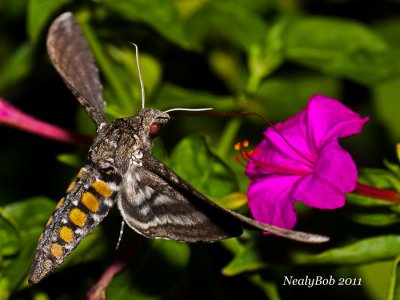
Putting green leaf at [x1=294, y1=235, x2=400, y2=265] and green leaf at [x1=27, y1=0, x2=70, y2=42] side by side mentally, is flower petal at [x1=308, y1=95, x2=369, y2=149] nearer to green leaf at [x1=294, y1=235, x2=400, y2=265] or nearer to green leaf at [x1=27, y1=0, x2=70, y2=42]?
green leaf at [x1=294, y1=235, x2=400, y2=265]

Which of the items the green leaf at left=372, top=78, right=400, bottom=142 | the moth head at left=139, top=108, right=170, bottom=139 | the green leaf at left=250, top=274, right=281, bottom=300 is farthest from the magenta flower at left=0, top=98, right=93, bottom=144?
the green leaf at left=372, top=78, right=400, bottom=142

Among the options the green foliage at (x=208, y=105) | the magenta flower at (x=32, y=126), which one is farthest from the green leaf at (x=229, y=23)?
the magenta flower at (x=32, y=126)

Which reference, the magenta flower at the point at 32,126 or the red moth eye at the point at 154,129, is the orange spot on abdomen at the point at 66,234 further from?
the magenta flower at the point at 32,126

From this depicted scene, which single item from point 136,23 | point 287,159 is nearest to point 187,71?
point 136,23

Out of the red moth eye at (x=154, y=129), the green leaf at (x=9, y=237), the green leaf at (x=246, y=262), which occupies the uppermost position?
the red moth eye at (x=154, y=129)

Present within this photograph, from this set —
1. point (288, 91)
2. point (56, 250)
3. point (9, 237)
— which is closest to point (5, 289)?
point (9, 237)

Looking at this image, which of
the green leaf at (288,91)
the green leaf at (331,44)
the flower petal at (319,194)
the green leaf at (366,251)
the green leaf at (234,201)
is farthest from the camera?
the green leaf at (288,91)
